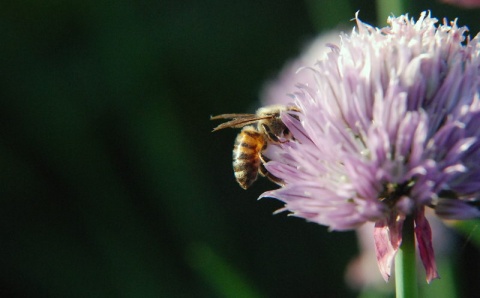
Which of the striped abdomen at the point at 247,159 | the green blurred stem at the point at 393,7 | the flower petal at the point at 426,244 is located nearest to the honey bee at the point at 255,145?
the striped abdomen at the point at 247,159

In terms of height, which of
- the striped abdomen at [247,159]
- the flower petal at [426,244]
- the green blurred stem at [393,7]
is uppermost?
the green blurred stem at [393,7]

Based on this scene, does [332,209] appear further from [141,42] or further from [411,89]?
[141,42]

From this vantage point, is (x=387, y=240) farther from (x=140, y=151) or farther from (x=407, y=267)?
(x=140, y=151)

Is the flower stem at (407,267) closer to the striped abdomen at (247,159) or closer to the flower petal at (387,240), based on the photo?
the flower petal at (387,240)

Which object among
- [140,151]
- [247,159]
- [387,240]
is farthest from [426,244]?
[140,151]

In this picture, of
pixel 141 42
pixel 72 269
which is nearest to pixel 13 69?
pixel 141 42

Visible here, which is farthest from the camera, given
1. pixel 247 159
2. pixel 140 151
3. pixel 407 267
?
pixel 140 151
